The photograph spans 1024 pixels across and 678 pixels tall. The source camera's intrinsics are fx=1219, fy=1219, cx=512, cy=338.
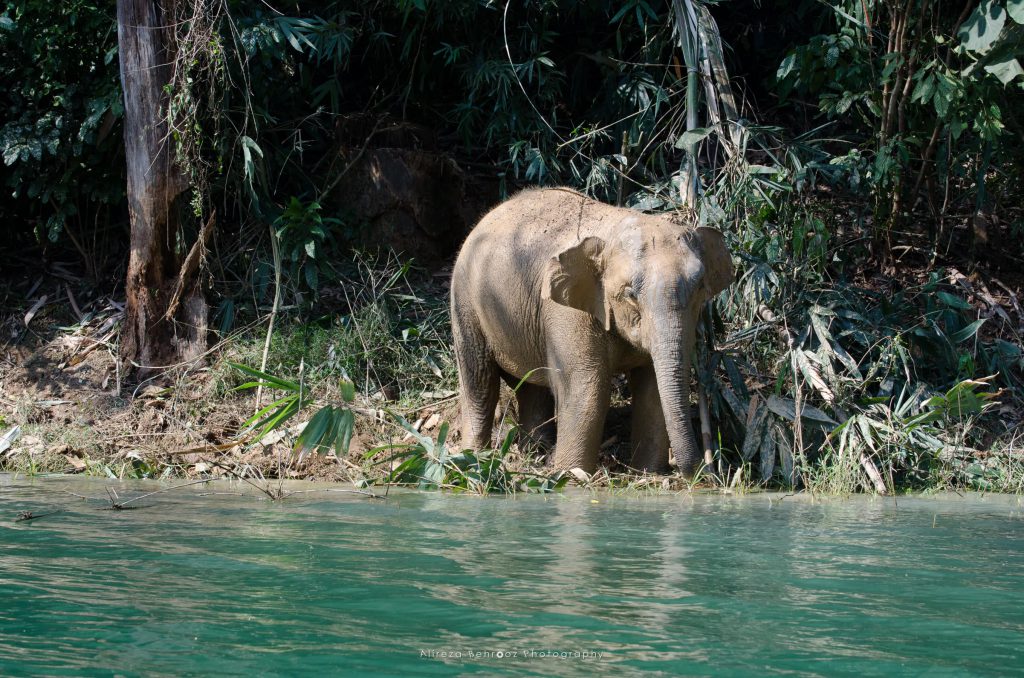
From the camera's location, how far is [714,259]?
8.40 meters

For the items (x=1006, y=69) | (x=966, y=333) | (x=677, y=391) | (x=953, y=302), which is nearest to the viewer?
(x=677, y=391)

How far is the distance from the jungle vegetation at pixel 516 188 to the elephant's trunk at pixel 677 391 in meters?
0.53

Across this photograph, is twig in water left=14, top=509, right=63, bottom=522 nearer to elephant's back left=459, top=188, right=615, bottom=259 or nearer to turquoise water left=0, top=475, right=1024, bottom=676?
turquoise water left=0, top=475, right=1024, bottom=676

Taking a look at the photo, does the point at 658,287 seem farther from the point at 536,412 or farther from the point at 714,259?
the point at 536,412

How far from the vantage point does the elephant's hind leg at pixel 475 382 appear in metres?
9.52

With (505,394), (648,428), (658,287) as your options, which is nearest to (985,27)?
(658,287)

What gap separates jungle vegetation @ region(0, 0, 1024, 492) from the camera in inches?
344

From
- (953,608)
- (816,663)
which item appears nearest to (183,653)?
(816,663)

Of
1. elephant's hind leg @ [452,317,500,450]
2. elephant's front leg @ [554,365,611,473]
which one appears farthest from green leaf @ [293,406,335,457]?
elephant's hind leg @ [452,317,500,450]

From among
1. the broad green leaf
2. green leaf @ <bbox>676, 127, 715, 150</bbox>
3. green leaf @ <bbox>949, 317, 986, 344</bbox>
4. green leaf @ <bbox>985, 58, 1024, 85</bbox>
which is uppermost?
green leaf @ <bbox>985, 58, 1024, 85</bbox>

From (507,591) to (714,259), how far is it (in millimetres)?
4358

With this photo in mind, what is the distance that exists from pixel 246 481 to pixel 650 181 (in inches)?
209

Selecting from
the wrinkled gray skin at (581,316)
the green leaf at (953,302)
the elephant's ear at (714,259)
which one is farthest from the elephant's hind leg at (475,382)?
the green leaf at (953,302)

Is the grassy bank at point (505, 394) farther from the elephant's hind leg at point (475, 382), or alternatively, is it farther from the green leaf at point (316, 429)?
the elephant's hind leg at point (475, 382)
